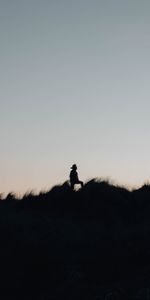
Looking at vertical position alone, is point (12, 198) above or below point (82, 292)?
above

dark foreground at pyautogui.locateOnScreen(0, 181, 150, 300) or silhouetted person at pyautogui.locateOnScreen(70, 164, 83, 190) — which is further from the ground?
silhouetted person at pyautogui.locateOnScreen(70, 164, 83, 190)

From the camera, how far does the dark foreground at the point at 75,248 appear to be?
1523 centimetres

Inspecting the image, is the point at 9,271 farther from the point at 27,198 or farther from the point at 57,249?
the point at 27,198

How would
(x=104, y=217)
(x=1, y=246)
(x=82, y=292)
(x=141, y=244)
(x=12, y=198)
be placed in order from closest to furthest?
(x=82, y=292), (x=1, y=246), (x=141, y=244), (x=104, y=217), (x=12, y=198)

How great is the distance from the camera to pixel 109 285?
→ 50.4 ft

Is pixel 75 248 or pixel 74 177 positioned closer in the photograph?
pixel 75 248

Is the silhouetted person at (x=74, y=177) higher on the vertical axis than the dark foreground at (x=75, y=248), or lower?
higher

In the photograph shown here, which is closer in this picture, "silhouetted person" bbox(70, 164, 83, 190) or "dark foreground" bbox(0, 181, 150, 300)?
"dark foreground" bbox(0, 181, 150, 300)

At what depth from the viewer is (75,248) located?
17938mm

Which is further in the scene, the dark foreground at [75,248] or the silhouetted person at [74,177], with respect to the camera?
the silhouetted person at [74,177]

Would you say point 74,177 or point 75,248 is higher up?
→ point 74,177

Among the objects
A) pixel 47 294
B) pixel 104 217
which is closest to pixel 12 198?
pixel 104 217

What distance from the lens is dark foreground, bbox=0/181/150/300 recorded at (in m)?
15.2

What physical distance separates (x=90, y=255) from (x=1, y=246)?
2.78 m
